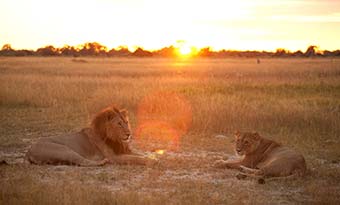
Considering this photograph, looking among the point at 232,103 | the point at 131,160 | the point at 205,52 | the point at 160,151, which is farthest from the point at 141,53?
the point at 131,160

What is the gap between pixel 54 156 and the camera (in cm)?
893

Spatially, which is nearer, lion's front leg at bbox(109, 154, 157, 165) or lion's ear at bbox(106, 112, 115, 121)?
lion's front leg at bbox(109, 154, 157, 165)

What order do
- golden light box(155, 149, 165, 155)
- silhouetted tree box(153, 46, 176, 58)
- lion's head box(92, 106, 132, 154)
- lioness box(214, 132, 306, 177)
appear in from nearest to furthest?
lioness box(214, 132, 306, 177) < lion's head box(92, 106, 132, 154) < golden light box(155, 149, 165, 155) < silhouetted tree box(153, 46, 176, 58)

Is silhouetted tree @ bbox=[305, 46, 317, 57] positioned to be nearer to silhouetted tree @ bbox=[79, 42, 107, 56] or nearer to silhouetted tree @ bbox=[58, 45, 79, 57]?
silhouetted tree @ bbox=[79, 42, 107, 56]

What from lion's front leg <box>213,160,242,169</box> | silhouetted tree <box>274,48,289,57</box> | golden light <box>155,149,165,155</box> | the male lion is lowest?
golden light <box>155,149,165,155</box>

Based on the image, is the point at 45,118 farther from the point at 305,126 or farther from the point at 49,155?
the point at 305,126

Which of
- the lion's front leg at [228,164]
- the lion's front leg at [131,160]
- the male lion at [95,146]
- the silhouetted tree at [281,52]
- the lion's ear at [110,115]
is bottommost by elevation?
the lion's front leg at [228,164]

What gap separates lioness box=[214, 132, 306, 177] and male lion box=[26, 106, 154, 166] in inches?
63.7

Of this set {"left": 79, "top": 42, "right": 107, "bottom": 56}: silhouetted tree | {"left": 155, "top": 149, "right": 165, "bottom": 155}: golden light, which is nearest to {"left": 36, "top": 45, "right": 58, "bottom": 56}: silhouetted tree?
{"left": 79, "top": 42, "right": 107, "bottom": 56}: silhouetted tree

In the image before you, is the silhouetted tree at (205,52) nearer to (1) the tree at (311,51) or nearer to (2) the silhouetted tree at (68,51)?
(1) the tree at (311,51)

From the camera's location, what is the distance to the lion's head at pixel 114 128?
925 cm

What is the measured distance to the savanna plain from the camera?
24.0 ft

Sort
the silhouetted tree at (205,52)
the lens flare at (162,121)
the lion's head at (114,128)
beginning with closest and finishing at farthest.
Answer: the lion's head at (114,128), the lens flare at (162,121), the silhouetted tree at (205,52)

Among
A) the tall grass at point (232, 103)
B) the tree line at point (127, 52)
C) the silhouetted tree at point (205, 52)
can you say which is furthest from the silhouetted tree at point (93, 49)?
the tall grass at point (232, 103)
